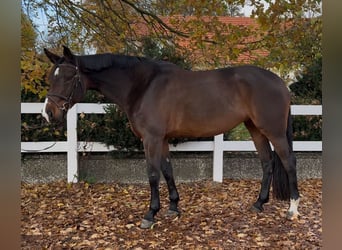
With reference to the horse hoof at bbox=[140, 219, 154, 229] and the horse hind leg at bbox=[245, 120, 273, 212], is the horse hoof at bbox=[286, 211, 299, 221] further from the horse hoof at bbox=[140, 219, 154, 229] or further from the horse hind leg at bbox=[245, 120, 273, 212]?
the horse hoof at bbox=[140, 219, 154, 229]

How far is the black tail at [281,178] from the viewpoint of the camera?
11.9ft

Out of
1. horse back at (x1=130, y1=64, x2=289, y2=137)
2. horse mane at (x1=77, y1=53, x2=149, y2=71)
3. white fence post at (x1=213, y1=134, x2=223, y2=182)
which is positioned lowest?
white fence post at (x1=213, y1=134, x2=223, y2=182)

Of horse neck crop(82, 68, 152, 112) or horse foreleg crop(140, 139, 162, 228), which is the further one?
horse neck crop(82, 68, 152, 112)

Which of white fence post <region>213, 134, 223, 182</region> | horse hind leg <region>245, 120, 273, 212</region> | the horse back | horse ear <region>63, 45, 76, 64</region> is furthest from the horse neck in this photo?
white fence post <region>213, 134, 223, 182</region>

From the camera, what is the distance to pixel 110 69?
338 cm

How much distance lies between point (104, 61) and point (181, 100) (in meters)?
0.90

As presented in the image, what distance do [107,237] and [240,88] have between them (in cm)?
203

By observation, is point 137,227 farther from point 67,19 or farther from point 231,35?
point 67,19

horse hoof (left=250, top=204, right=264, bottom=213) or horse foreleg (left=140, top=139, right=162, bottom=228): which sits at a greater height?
horse foreleg (left=140, top=139, right=162, bottom=228)

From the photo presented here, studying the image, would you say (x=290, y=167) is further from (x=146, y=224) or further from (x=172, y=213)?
(x=146, y=224)

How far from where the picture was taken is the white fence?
4836 mm

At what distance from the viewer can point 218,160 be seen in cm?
505

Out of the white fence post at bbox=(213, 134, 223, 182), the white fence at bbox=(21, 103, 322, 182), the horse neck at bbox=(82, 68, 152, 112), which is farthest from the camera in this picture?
the white fence post at bbox=(213, 134, 223, 182)
